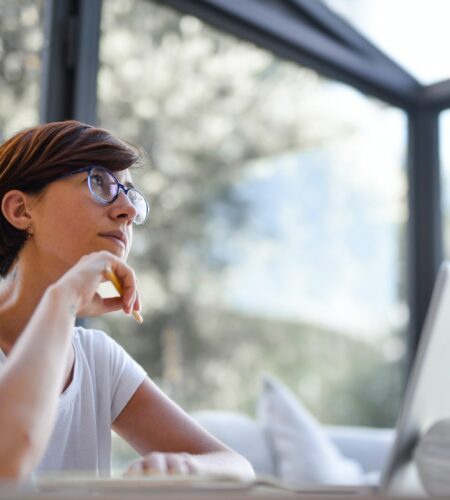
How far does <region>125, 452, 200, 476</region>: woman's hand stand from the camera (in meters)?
1.02

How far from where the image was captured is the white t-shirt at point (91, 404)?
1.50 metres

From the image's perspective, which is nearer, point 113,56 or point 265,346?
point 113,56

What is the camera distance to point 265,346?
4695 millimetres

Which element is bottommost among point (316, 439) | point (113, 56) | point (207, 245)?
point (316, 439)

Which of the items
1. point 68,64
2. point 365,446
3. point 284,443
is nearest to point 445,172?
point 365,446

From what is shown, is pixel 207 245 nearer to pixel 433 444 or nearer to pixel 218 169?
pixel 218 169

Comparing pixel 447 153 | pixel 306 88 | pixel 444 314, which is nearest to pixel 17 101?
pixel 444 314

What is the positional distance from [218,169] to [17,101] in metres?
1.99

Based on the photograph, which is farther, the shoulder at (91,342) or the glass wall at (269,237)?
the glass wall at (269,237)

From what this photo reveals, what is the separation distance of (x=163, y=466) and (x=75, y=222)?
2.11ft

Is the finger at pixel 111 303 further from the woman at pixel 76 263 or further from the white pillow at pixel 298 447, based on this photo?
the white pillow at pixel 298 447

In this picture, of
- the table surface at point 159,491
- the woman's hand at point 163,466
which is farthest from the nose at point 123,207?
the table surface at point 159,491

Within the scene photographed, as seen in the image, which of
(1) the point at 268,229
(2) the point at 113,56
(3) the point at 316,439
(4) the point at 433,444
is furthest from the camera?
(1) the point at 268,229

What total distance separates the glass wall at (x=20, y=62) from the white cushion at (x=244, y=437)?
1.34 meters
